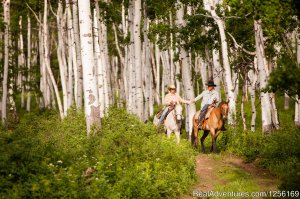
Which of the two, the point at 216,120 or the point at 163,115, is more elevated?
the point at 163,115

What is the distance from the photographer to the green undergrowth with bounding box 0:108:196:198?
885cm

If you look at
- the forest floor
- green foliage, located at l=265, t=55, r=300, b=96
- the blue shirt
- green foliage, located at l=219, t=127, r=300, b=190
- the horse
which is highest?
green foliage, located at l=265, t=55, r=300, b=96

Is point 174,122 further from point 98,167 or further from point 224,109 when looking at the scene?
point 98,167

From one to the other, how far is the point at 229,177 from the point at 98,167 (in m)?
4.32

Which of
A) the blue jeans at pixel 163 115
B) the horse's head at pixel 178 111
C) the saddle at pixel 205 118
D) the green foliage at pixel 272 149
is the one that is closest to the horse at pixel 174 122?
the horse's head at pixel 178 111

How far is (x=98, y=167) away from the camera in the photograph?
9.67m

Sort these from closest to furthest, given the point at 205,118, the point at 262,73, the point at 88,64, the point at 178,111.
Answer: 1. the point at 88,64
2. the point at 262,73
3. the point at 205,118
4. the point at 178,111

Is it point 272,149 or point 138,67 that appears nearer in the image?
point 272,149

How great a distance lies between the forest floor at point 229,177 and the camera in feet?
36.4

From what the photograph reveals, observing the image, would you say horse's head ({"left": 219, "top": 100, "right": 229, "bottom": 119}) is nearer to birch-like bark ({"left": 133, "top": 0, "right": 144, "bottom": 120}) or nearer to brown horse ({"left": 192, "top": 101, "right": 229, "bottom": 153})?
brown horse ({"left": 192, "top": 101, "right": 229, "bottom": 153})

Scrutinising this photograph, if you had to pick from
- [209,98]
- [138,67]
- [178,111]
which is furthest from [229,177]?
[138,67]

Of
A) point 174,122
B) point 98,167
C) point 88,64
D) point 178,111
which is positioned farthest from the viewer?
point 178,111

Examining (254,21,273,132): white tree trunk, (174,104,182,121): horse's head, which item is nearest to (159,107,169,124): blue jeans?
(174,104,182,121): horse's head

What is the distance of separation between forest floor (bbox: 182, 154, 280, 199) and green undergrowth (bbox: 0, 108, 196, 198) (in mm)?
483
